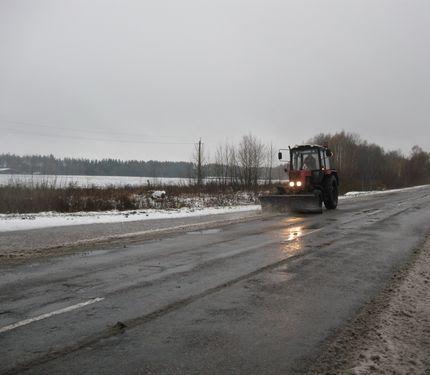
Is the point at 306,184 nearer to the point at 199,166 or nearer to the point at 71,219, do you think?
the point at 71,219

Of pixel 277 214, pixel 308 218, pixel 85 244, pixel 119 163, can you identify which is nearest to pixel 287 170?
pixel 277 214

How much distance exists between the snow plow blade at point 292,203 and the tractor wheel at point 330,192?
185 centimetres

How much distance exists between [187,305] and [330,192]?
692 inches

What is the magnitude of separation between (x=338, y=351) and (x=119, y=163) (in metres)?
105

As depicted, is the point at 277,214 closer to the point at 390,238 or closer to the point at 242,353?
the point at 390,238

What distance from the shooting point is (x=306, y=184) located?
68.4ft

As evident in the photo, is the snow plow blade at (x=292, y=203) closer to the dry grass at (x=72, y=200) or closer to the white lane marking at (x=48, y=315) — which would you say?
the dry grass at (x=72, y=200)

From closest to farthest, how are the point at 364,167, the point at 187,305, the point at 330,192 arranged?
the point at 187,305 < the point at 330,192 < the point at 364,167

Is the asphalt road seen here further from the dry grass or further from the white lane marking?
the dry grass

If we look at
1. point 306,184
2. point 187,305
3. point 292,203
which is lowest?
point 187,305

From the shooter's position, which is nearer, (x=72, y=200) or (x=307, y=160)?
(x=307, y=160)

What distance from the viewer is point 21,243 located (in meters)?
11.6

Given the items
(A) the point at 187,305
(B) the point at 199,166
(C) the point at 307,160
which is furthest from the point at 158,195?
(A) the point at 187,305

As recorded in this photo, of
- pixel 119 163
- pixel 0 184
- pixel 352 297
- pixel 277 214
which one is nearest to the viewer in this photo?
pixel 352 297
